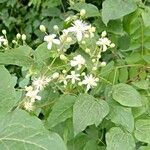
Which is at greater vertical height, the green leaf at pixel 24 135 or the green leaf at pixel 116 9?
the green leaf at pixel 24 135

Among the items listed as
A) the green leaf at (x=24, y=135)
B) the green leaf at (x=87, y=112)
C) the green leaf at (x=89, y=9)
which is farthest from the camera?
the green leaf at (x=89, y=9)

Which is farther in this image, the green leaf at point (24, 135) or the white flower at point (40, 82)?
the white flower at point (40, 82)

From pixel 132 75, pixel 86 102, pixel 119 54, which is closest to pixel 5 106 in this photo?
pixel 86 102

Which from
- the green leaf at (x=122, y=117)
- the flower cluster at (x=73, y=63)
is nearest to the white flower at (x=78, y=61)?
the flower cluster at (x=73, y=63)

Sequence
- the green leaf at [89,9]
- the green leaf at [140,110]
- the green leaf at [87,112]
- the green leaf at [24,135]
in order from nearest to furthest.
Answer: the green leaf at [24,135]
the green leaf at [87,112]
the green leaf at [140,110]
the green leaf at [89,9]

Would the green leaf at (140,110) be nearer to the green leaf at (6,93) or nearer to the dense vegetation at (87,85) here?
the dense vegetation at (87,85)

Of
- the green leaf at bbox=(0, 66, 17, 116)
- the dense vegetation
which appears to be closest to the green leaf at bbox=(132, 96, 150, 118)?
the dense vegetation

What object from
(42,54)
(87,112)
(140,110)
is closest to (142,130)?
(140,110)
